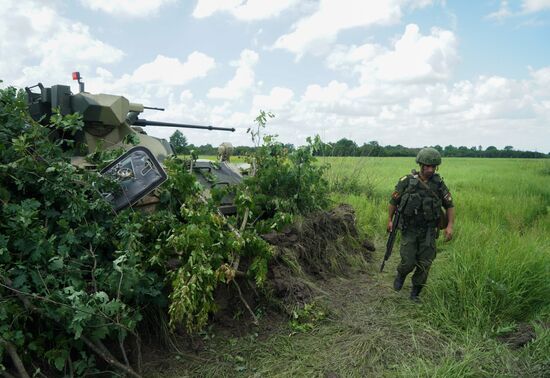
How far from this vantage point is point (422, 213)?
455cm

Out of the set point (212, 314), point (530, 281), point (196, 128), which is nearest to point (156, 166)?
point (212, 314)

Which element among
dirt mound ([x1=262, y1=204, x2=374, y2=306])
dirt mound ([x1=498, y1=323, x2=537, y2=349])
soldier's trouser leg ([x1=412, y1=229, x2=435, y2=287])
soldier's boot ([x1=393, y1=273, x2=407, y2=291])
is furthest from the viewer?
soldier's boot ([x1=393, y1=273, x2=407, y2=291])

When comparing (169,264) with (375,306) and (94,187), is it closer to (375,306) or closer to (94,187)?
(94,187)

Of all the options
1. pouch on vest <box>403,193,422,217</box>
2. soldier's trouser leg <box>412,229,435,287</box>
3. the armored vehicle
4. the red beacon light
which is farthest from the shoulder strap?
the red beacon light

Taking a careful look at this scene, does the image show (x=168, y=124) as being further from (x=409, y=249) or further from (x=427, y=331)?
(x=427, y=331)

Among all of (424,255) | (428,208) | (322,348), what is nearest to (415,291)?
(424,255)

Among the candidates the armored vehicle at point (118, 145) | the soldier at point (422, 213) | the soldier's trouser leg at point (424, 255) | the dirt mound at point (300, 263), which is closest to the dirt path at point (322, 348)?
the dirt mound at point (300, 263)

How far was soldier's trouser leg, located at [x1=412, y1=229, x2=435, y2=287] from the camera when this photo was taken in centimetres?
462

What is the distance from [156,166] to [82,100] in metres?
1.44

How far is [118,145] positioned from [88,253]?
208 cm

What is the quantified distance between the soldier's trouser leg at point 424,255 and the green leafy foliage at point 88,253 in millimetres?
1360

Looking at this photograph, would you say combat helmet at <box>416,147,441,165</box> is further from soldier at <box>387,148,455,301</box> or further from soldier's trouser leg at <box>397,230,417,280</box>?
soldier's trouser leg at <box>397,230,417,280</box>

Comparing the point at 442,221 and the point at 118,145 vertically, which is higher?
the point at 118,145

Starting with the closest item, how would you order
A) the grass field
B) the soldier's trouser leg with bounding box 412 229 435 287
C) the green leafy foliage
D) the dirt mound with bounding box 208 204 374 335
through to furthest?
the green leafy foliage
the grass field
the dirt mound with bounding box 208 204 374 335
the soldier's trouser leg with bounding box 412 229 435 287
